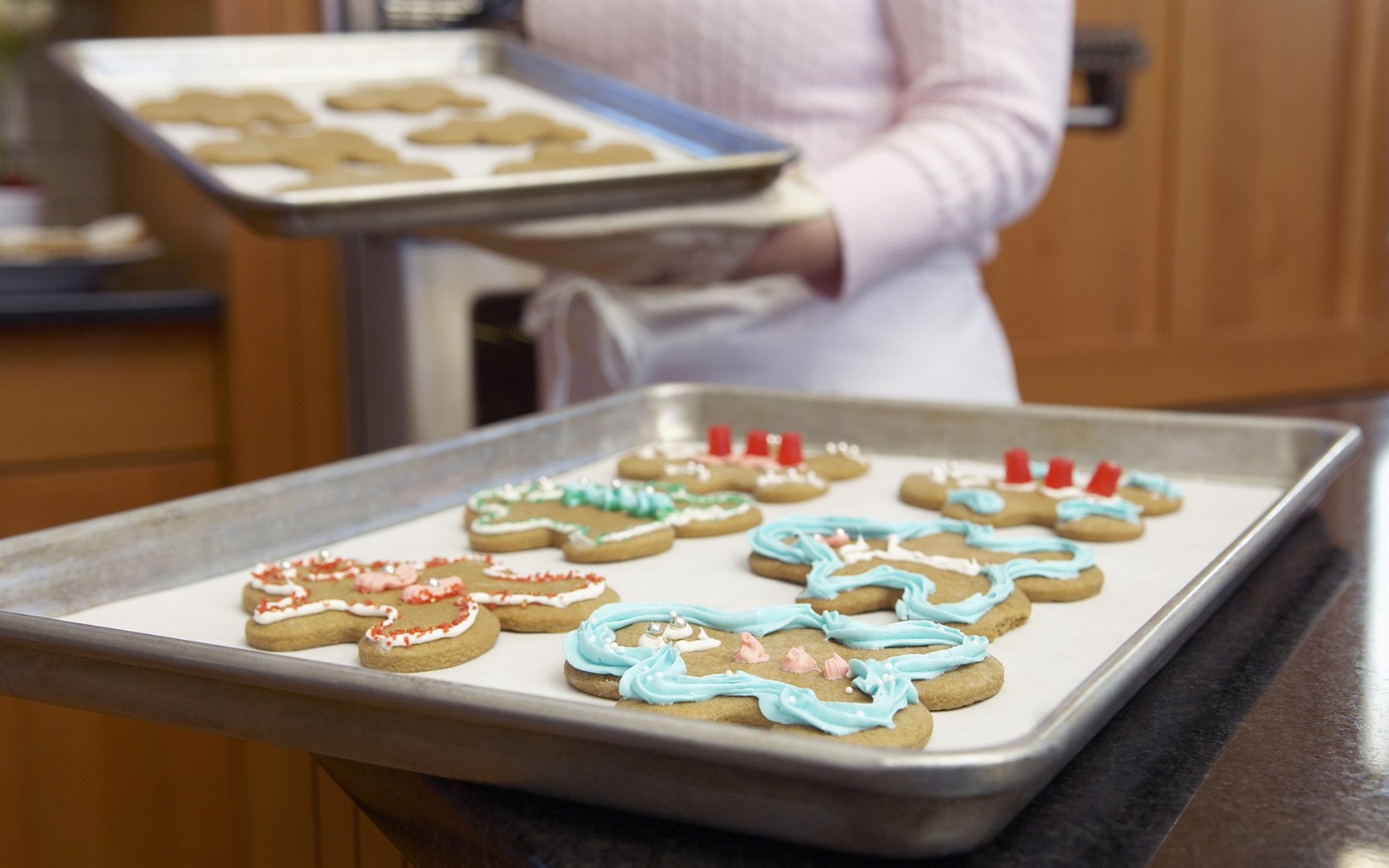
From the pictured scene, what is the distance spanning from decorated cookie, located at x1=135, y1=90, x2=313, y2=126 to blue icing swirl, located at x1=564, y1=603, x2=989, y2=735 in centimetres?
78

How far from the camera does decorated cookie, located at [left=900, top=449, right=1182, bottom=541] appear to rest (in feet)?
2.93

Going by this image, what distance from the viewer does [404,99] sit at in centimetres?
142

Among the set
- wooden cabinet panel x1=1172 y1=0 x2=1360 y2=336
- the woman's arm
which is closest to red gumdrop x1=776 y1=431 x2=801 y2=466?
the woman's arm

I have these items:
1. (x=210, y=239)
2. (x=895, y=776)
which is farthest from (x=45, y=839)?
(x=210, y=239)

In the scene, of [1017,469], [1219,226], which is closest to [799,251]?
[1017,469]

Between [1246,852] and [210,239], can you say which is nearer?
[1246,852]

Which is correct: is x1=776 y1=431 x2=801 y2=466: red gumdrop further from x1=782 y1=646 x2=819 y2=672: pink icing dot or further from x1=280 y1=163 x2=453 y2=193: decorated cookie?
x1=782 y1=646 x2=819 y2=672: pink icing dot

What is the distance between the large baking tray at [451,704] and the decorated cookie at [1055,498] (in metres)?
0.10

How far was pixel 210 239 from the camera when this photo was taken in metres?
2.03

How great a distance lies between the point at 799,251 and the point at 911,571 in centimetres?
54

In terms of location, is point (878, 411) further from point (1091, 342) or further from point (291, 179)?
point (1091, 342)

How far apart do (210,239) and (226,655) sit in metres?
1.63

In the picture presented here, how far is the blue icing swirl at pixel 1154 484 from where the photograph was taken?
3.12 ft

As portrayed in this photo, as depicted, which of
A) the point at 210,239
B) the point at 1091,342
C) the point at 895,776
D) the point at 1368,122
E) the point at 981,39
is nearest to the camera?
the point at 895,776
